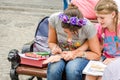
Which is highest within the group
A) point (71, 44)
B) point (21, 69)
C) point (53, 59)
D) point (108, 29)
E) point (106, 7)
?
point (106, 7)

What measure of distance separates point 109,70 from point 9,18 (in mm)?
6466

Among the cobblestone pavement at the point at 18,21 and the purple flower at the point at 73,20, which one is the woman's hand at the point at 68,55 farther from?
the cobblestone pavement at the point at 18,21

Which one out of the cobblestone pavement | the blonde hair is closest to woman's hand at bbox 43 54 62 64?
the blonde hair

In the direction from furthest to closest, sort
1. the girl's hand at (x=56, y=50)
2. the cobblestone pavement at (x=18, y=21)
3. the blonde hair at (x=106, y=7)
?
1. the cobblestone pavement at (x=18, y=21)
2. the girl's hand at (x=56, y=50)
3. the blonde hair at (x=106, y=7)

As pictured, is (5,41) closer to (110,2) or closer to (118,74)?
(110,2)

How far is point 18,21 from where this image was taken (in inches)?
306

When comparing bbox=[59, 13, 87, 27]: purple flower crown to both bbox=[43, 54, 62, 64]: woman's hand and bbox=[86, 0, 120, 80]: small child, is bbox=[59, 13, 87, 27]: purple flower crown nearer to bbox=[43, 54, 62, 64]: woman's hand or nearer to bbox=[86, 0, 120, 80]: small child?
bbox=[86, 0, 120, 80]: small child

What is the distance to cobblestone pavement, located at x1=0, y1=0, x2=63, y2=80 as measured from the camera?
5758 millimetres

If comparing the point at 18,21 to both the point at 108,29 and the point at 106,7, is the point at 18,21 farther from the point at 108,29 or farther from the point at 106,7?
the point at 106,7

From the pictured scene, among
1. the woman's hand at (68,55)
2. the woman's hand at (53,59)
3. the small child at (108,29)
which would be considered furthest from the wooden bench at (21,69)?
the small child at (108,29)

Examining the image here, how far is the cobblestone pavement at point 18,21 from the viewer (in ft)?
18.9

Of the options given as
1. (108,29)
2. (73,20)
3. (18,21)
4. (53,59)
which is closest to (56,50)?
(53,59)

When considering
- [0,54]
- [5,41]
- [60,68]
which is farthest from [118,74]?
[5,41]

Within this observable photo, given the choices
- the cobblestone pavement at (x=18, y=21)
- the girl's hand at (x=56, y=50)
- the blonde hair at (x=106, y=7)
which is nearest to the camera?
the blonde hair at (x=106, y=7)
